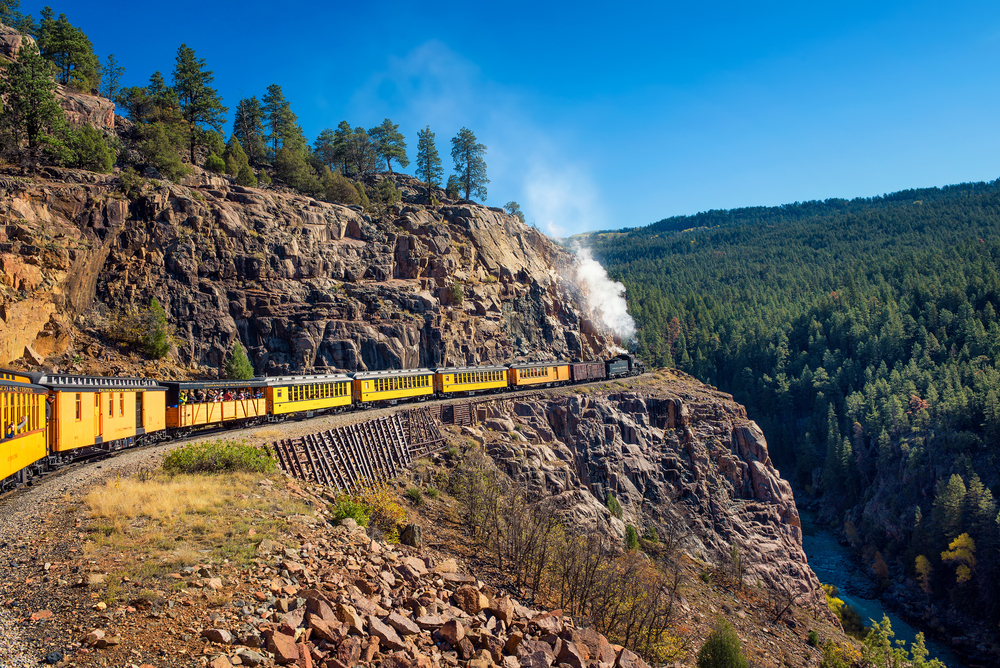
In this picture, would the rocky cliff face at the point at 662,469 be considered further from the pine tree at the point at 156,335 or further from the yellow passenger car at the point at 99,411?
the pine tree at the point at 156,335

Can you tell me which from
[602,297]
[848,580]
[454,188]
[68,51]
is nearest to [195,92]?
[68,51]

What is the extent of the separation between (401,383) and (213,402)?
12893 mm

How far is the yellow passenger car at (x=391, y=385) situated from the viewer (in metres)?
34.8

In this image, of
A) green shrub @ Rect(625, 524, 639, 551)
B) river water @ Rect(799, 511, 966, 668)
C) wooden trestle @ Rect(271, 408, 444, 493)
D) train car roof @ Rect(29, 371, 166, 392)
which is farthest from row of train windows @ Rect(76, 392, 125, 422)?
river water @ Rect(799, 511, 966, 668)

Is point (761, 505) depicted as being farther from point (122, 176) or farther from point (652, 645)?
point (122, 176)

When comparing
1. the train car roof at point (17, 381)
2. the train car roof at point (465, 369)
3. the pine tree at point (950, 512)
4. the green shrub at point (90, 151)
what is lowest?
the pine tree at point (950, 512)

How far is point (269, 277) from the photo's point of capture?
4691 cm

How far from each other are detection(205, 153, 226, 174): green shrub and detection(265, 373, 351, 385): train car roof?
100 ft

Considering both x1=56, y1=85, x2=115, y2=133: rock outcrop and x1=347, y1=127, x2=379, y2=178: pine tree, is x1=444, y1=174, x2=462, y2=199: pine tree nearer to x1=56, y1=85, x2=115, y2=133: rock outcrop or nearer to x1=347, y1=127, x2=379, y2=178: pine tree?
x1=347, y1=127, x2=379, y2=178: pine tree

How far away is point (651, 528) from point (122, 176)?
45775 mm

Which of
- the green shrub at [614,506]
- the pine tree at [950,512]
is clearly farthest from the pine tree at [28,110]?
the pine tree at [950,512]

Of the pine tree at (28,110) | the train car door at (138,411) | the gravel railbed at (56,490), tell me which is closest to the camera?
the gravel railbed at (56,490)

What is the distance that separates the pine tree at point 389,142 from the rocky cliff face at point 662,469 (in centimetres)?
4886

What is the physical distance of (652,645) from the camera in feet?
56.4
